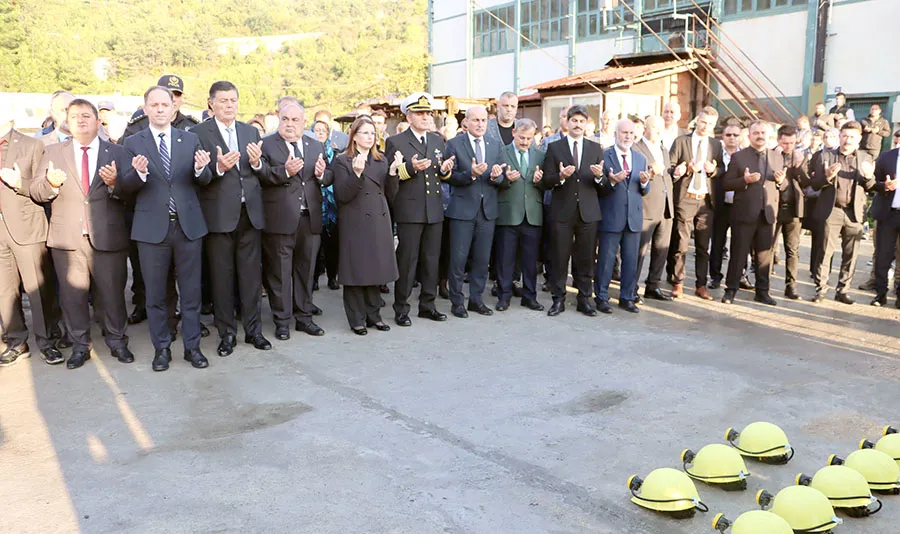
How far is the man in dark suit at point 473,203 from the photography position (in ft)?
22.4

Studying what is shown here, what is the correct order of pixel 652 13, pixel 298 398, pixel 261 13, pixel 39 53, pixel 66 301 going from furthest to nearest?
pixel 261 13, pixel 39 53, pixel 652 13, pixel 66 301, pixel 298 398

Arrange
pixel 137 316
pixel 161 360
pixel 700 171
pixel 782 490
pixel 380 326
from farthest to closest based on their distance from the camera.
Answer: pixel 700 171 < pixel 137 316 < pixel 380 326 < pixel 161 360 < pixel 782 490

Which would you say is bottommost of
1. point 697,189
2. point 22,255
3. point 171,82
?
point 22,255

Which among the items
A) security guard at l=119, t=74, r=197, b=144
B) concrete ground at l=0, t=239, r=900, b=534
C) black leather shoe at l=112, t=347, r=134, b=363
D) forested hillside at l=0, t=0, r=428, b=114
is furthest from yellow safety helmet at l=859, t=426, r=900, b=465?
forested hillside at l=0, t=0, r=428, b=114

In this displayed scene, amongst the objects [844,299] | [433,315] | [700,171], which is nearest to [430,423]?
[433,315]

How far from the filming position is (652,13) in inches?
789

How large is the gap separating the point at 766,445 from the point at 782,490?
633 mm

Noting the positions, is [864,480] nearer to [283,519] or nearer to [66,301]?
[283,519]

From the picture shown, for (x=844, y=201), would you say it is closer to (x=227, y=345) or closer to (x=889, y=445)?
(x=889, y=445)

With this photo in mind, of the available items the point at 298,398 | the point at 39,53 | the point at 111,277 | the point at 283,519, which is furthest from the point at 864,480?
the point at 39,53

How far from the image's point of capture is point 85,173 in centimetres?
541

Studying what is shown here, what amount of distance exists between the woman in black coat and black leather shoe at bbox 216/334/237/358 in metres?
1.03

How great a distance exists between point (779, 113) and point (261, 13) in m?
84.5

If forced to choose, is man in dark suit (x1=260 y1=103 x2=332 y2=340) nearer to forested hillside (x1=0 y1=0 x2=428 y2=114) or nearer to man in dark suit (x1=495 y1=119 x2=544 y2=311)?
man in dark suit (x1=495 y1=119 x2=544 y2=311)
